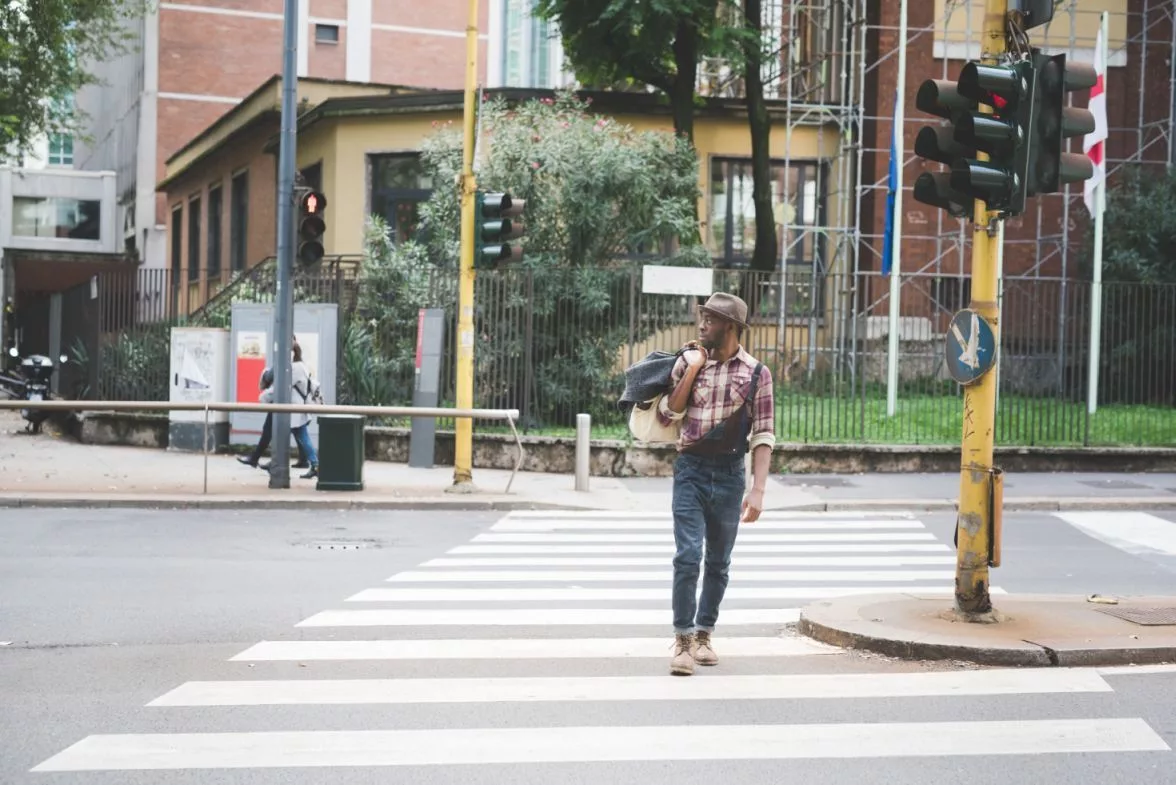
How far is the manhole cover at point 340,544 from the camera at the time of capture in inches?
482

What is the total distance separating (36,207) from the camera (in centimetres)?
6012

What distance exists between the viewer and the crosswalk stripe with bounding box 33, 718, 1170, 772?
5.48 m

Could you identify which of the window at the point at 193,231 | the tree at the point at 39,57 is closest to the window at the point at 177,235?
the window at the point at 193,231

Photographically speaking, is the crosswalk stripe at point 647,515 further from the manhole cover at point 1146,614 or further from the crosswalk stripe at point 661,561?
the manhole cover at point 1146,614

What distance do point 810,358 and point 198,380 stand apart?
9.48 meters

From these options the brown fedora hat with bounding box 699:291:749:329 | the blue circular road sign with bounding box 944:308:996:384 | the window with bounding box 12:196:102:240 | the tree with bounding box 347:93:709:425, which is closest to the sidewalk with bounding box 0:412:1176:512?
the tree with bounding box 347:93:709:425

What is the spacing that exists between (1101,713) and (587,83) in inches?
960

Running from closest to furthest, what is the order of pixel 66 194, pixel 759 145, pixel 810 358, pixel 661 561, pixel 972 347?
pixel 972 347, pixel 661 561, pixel 810 358, pixel 759 145, pixel 66 194

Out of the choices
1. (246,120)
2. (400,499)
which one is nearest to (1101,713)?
(400,499)

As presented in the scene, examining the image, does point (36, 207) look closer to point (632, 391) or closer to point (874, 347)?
point (874, 347)

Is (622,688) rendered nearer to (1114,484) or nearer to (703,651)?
(703,651)

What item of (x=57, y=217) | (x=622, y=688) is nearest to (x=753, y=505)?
(x=622, y=688)

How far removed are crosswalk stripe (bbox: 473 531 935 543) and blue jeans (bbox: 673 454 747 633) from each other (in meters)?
5.97

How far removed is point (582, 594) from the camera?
32.4ft
